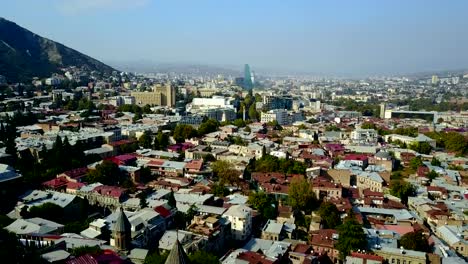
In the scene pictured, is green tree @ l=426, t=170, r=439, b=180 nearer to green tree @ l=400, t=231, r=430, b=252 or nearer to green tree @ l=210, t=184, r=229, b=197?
green tree @ l=400, t=231, r=430, b=252

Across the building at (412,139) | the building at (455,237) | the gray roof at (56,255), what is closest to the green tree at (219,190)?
the gray roof at (56,255)

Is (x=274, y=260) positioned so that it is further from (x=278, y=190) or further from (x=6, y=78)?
(x=6, y=78)

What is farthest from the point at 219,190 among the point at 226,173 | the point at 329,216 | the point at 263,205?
the point at 329,216

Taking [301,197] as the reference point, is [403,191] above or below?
below

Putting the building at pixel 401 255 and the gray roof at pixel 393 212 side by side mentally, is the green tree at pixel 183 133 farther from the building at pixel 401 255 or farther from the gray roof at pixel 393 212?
the building at pixel 401 255

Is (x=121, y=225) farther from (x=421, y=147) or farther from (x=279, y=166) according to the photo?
(x=421, y=147)

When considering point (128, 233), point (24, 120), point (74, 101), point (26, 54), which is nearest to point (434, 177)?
point (128, 233)
